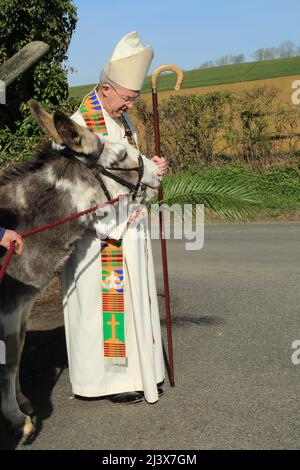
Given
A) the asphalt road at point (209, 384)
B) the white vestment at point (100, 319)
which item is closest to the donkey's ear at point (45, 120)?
the white vestment at point (100, 319)

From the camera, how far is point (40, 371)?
5.23 metres

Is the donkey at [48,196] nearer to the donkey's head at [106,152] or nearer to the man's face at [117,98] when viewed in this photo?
the donkey's head at [106,152]

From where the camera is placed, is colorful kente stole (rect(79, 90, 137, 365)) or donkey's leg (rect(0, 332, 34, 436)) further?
colorful kente stole (rect(79, 90, 137, 365))

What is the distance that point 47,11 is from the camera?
8336 mm

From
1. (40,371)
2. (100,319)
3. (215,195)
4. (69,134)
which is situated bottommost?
(40,371)

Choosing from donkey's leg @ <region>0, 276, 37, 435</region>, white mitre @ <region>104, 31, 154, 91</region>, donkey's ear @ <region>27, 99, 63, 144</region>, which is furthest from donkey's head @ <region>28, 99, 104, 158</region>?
donkey's leg @ <region>0, 276, 37, 435</region>

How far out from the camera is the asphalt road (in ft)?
13.3

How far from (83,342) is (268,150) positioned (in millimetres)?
10748

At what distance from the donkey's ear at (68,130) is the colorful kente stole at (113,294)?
673mm

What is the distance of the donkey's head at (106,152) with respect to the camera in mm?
3648

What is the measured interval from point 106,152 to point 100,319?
127cm

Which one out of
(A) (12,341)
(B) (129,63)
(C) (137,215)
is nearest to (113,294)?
(C) (137,215)

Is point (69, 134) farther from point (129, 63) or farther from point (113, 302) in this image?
point (113, 302)

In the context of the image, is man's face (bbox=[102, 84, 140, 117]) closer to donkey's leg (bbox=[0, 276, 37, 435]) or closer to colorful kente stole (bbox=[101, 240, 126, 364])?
colorful kente stole (bbox=[101, 240, 126, 364])
